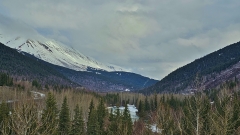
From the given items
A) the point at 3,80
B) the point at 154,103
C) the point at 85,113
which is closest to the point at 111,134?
the point at 85,113

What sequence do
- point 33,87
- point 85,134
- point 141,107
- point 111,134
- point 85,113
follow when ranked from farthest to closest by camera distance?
point 33,87 < point 141,107 < point 85,113 < point 85,134 < point 111,134

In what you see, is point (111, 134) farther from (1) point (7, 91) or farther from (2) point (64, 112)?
(1) point (7, 91)

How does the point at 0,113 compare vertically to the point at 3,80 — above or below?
Answer: below

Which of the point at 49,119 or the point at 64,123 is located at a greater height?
the point at 49,119

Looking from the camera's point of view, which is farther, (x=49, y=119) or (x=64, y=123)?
(x=64, y=123)

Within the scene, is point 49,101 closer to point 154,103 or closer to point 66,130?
point 66,130

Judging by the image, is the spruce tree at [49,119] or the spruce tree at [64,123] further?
the spruce tree at [64,123]

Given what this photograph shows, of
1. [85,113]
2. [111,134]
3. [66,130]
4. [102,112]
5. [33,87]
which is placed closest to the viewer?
[111,134]

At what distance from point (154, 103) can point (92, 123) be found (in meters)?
78.7

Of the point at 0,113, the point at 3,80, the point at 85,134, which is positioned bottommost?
the point at 85,134

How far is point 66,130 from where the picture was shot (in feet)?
172

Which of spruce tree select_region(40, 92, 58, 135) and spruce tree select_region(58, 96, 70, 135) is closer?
spruce tree select_region(40, 92, 58, 135)

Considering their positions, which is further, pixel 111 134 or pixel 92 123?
pixel 92 123

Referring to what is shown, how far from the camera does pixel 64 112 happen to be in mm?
53406
